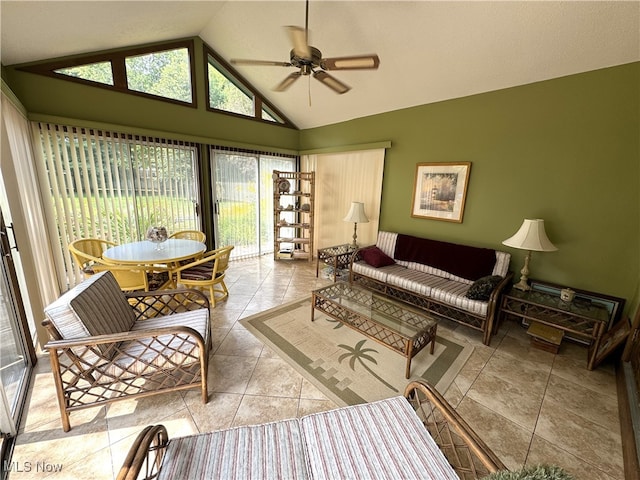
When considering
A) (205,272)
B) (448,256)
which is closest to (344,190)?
(448,256)

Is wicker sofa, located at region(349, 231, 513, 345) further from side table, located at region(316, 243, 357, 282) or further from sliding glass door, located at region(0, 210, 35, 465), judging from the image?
sliding glass door, located at region(0, 210, 35, 465)

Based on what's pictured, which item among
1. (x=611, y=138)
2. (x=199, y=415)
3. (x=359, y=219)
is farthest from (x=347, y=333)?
(x=611, y=138)

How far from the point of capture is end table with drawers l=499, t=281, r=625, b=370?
7.22 feet

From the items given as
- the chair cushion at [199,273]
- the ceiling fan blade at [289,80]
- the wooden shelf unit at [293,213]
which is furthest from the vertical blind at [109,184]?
the ceiling fan blade at [289,80]

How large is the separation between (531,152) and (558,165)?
0.92ft

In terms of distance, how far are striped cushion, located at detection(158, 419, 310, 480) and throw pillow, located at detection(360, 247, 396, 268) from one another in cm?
256

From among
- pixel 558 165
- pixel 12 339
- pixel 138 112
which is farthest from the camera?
pixel 138 112

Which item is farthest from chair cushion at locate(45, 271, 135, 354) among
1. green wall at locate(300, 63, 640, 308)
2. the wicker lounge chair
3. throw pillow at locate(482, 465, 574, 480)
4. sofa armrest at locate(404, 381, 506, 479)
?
green wall at locate(300, 63, 640, 308)

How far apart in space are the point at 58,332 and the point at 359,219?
3.44m

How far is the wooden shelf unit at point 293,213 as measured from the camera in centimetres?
497

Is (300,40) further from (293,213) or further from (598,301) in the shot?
(293,213)

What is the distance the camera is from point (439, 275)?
10.8ft

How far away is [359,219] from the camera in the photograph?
4055 millimetres

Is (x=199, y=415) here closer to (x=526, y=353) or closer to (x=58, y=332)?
(x=58, y=332)
